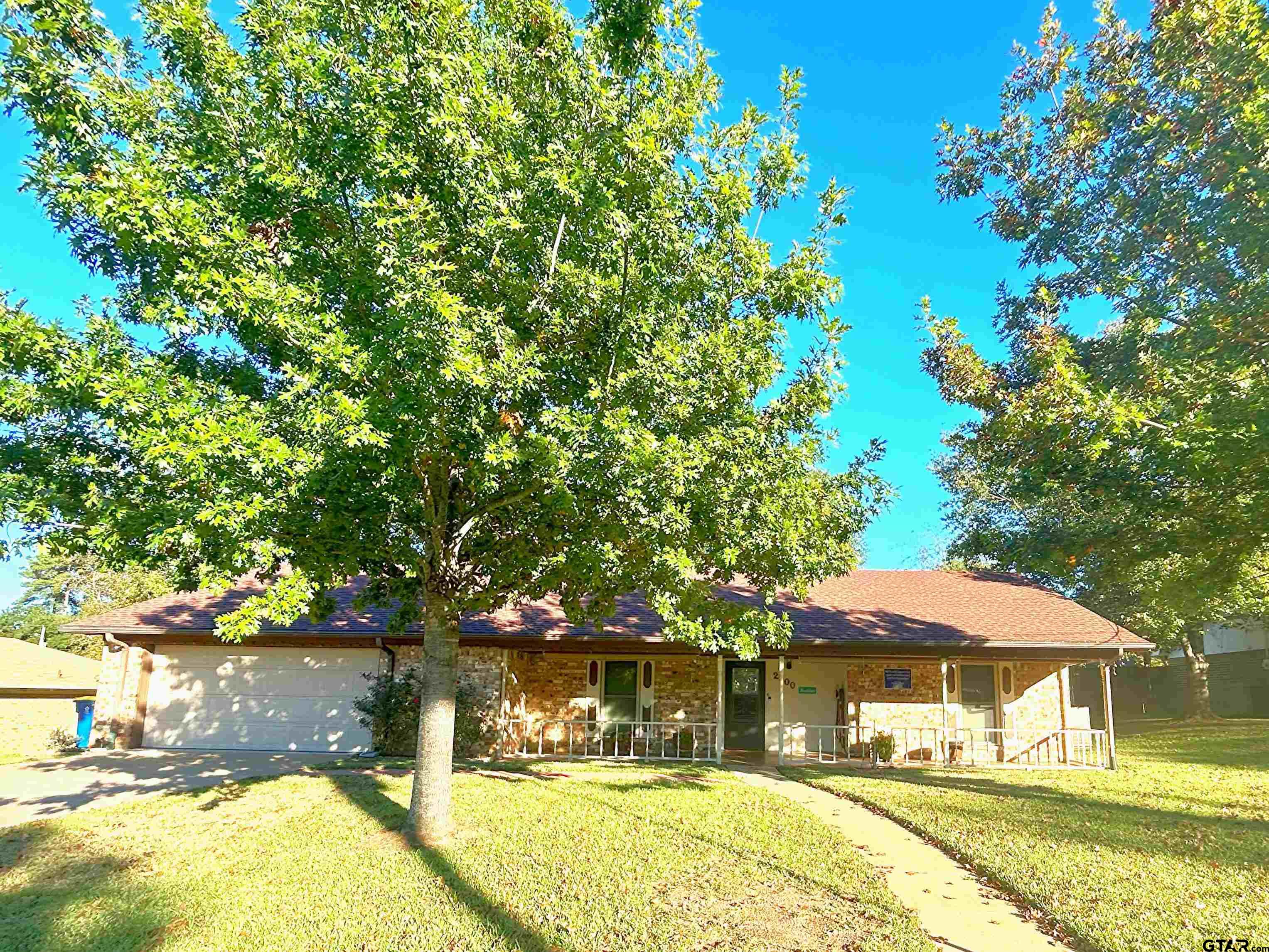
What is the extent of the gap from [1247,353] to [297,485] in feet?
33.7

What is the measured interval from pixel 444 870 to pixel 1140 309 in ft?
34.0

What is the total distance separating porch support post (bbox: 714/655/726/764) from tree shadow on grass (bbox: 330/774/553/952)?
6.25 m

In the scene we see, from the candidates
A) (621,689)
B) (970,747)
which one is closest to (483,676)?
(621,689)

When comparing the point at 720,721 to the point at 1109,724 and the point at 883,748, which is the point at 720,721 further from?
the point at 1109,724

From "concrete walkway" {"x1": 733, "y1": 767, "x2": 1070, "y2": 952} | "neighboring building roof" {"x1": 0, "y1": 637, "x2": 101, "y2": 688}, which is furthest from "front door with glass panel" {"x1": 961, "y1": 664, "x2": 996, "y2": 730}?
"neighboring building roof" {"x1": 0, "y1": 637, "x2": 101, "y2": 688}

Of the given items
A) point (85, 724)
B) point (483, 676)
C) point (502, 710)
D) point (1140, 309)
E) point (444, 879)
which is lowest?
point (444, 879)

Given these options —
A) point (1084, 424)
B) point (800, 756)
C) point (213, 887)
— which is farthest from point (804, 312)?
point (800, 756)

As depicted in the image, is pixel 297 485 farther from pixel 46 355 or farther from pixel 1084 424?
pixel 1084 424

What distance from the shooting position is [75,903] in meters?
6.44

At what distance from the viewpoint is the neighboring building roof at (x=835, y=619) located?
49.0 feet

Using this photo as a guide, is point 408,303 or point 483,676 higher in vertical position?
point 408,303

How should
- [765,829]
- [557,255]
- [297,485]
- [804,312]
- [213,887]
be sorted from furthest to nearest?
[765,829], [804,312], [557,255], [213,887], [297,485]

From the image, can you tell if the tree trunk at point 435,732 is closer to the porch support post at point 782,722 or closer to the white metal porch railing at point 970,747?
the porch support post at point 782,722

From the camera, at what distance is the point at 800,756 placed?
16109 millimetres
